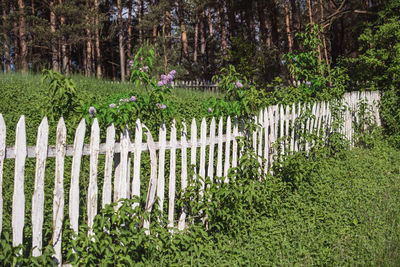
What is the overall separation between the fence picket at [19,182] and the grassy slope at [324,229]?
1.38 metres

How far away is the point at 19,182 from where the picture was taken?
2.33 m

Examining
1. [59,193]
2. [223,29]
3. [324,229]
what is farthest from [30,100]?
[223,29]

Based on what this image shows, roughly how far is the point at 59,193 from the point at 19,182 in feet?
1.10

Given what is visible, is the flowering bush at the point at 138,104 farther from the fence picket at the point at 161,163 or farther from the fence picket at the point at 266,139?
the fence picket at the point at 266,139

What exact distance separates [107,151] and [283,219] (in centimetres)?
237

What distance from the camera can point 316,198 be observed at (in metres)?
4.70

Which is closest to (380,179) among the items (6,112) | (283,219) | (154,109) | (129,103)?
(283,219)

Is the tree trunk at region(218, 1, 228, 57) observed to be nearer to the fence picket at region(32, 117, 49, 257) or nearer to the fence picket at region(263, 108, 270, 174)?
the fence picket at region(263, 108, 270, 174)

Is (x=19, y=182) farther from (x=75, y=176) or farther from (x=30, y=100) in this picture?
(x=30, y=100)

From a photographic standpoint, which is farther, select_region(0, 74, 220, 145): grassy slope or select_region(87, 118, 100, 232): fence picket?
select_region(0, 74, 220, 145): grassy slope

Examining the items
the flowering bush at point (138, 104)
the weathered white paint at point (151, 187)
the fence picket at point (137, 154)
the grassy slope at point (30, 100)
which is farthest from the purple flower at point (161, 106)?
the grassy slope at point (30, 100)

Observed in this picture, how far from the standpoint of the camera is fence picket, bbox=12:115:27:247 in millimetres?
2307

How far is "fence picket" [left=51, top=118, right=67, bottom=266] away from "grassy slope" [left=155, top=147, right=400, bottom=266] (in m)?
1.08

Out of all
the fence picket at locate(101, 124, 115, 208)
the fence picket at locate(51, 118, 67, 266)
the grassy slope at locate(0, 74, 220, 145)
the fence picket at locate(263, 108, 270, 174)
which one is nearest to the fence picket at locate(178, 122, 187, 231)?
the fence picket at locate(101, 124, 115, 208)
